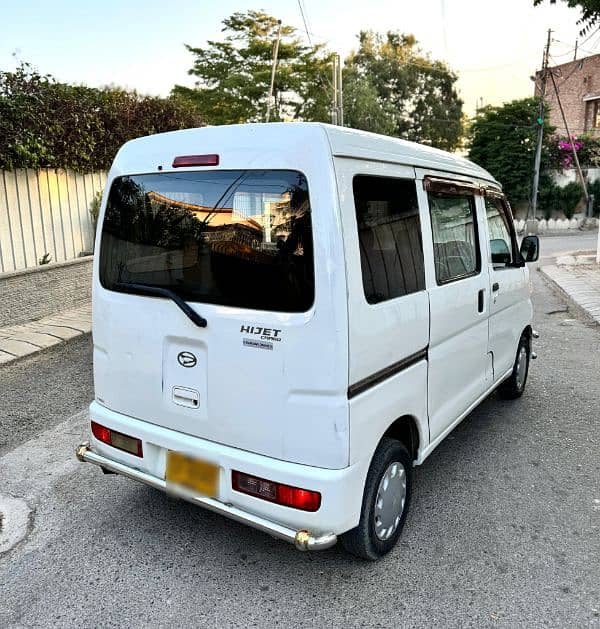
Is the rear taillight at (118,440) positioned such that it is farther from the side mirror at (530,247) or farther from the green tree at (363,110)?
the green tree at (363,110)

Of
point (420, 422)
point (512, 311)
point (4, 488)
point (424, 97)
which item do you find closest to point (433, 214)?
point (420, 422)

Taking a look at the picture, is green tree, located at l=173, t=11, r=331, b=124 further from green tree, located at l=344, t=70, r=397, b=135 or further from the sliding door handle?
the sliding door handle

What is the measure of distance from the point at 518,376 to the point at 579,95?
36.0 metres

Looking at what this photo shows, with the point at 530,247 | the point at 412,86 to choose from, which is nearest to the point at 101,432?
the point at 530,247

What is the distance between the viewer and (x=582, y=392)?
16.9 feet

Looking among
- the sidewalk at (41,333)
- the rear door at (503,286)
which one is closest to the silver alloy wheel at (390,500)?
the rear door at (503,286)

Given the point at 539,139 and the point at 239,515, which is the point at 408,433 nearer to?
the point at 239,515

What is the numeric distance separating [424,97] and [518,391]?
40407 millimetres

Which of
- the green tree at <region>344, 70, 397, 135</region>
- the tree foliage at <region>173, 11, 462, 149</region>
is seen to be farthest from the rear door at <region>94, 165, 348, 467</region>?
the green tree at <region>344, 70, 397, 135</region>

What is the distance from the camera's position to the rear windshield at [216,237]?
228 centimetres

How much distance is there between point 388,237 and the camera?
2.60 m

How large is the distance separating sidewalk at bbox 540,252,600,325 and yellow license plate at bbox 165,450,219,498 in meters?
7.13

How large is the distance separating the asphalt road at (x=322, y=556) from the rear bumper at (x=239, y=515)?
361 mm

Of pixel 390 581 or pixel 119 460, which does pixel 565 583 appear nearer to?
pixel 390 581
